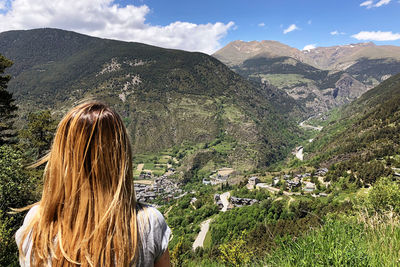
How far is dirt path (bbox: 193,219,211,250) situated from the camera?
48.8 meters

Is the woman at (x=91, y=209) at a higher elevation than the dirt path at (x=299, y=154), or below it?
higher

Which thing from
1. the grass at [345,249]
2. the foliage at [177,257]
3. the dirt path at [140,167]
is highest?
the grass at [345,249]

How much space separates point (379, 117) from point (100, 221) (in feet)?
410

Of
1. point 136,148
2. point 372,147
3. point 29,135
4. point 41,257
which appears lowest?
point 136,148

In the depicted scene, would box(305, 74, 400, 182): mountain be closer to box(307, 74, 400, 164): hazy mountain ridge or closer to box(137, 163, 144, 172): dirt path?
box(307, 74, 400, 164): hazy mountain ridge

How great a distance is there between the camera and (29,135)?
24.5 m

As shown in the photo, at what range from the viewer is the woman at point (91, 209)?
5.22 ft

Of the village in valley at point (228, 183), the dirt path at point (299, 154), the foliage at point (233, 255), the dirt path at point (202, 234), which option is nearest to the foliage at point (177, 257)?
the foliage at point (233, 255)

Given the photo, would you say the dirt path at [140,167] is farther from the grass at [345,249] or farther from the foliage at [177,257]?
the grass at [345,249]

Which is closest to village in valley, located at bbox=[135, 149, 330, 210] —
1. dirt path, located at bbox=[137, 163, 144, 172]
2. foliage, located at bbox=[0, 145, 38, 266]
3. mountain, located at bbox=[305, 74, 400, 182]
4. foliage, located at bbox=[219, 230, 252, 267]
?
dirt path, located at bbox=[137, 163, 144, 172]

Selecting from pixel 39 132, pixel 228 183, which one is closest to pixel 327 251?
pixel 39 132

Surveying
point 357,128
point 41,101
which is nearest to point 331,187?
point 357,128

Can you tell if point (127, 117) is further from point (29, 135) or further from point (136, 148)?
point (29, 135)

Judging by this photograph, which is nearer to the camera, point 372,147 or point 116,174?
point 116,174
